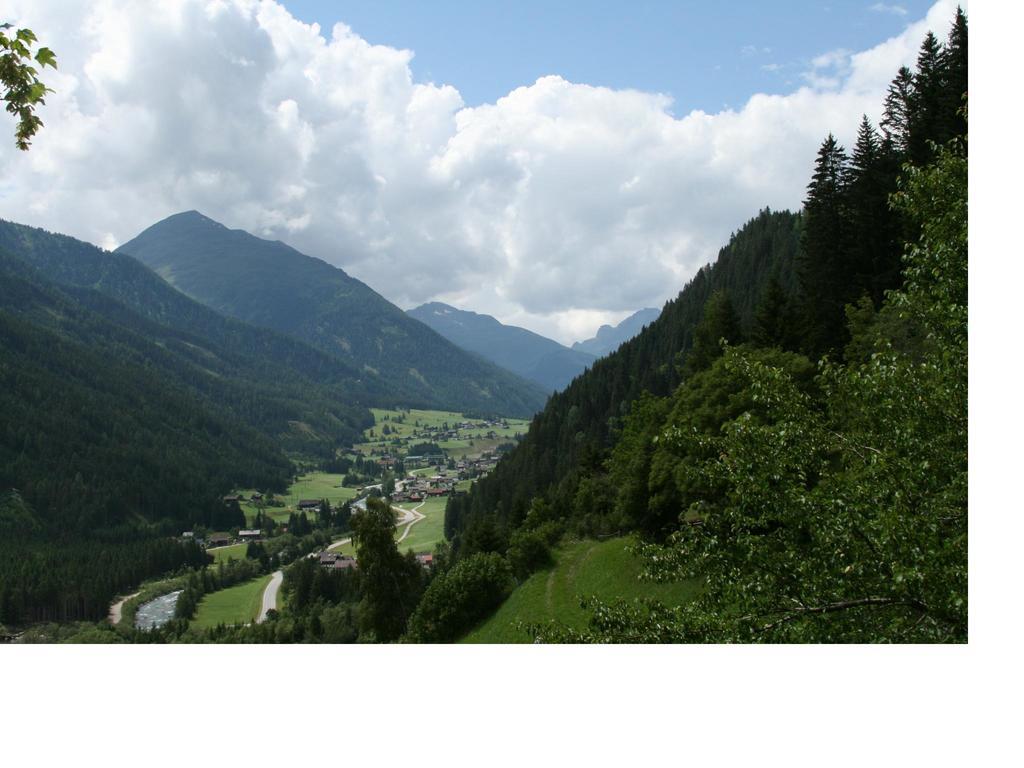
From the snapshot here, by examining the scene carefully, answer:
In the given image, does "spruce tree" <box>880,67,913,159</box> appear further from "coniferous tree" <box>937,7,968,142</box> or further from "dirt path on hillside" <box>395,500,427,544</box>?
"dirt path on hillside" <box>395,500,427,544</box>

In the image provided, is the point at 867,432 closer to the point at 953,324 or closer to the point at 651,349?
the point at 953,324

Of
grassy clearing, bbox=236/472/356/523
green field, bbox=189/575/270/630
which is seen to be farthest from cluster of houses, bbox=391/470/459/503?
green field, bbox=189/575/270/630

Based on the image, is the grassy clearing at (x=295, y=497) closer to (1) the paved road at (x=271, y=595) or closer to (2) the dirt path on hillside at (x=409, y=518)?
(2) the dirt path on hillside at (x=409, y=518)

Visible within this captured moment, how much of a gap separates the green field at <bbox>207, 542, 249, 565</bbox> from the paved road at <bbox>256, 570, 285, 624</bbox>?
14.9m

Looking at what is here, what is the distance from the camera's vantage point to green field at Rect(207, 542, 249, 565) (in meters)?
122

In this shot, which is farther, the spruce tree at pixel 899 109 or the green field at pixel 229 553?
the green field at pixel 229 553

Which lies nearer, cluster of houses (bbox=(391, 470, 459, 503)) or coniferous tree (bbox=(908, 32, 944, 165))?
coniferous tree (bbox=(908, 32, 944, 165))

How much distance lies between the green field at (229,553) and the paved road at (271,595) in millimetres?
14856

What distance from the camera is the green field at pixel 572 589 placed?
79.0 ft

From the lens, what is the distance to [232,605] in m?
91.7

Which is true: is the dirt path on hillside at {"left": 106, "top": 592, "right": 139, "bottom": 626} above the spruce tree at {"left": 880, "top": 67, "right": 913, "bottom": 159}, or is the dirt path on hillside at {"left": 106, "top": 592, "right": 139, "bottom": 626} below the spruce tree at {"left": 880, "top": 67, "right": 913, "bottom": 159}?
below

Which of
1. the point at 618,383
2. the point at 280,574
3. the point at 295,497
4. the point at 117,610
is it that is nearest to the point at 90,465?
the point at 295,497

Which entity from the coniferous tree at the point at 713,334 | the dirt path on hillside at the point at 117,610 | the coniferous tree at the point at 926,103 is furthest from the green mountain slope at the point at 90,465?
the coniferous tree at the point at 926,103

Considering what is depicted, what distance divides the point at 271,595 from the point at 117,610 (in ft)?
73.4
